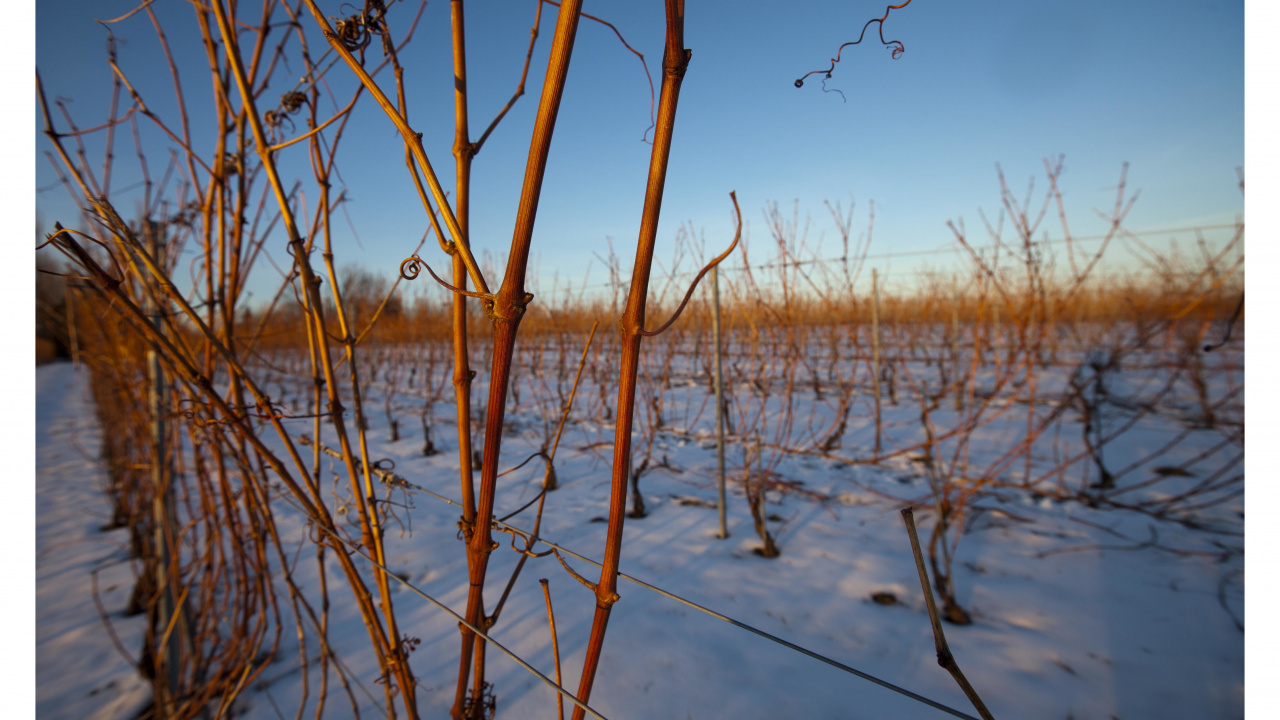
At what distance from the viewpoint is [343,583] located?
2092 millimetres

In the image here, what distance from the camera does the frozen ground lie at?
146 centimetres

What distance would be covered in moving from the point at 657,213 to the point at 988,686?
1.82 m

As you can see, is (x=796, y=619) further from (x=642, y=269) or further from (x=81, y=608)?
(x=81, y=608)

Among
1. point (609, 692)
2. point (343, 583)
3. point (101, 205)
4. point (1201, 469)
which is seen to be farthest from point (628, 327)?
point (1201, 469)

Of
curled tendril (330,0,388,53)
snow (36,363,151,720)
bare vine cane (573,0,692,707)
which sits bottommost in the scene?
snow (36,363,151,720)

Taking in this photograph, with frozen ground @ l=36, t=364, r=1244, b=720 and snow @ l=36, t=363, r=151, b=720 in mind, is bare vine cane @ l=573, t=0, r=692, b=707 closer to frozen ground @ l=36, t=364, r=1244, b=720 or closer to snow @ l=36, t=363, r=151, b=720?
frozen ground @ l=36, t=364, r=1244, b=720

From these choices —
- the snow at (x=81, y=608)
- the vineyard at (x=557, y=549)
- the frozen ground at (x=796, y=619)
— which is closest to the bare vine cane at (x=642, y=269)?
the vineyard at (x=557, y=549)

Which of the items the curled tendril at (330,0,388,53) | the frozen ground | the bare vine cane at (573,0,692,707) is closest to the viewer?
the bare vine cane at (573,0,692,707)

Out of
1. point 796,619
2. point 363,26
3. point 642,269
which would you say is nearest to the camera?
point 642,269

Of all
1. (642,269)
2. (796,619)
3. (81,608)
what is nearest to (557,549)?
(642,269)

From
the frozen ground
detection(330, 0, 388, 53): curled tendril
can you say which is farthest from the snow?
detection(330, 0, 388, 53): curled tendril

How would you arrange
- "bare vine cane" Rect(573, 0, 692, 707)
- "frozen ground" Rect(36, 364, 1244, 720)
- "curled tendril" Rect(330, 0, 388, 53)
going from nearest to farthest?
"bare vine cane" Rect(573, 0, 692, 707) → "curled tendril" Rect(330, 0, 388, 53) → "frozen ground" Rect(36, 364, 1244, 720)

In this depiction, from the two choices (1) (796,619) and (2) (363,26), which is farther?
(1) (796,619)

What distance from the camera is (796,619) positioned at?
181cm
